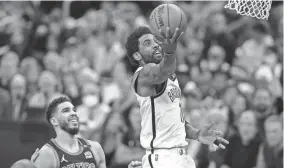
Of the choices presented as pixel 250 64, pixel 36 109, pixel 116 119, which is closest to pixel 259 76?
pixel 250 64

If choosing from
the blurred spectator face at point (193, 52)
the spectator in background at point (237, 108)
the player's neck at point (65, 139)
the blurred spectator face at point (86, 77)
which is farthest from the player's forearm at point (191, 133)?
the blurred spectator face at point (193, 52)

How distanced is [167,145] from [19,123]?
11.4 ft

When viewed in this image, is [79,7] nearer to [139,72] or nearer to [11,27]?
[11,27]

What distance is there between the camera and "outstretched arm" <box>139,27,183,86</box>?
4277mm

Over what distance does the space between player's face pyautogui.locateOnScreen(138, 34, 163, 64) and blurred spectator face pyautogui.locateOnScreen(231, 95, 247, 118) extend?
11.5 ft

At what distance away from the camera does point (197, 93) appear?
29.1 ft

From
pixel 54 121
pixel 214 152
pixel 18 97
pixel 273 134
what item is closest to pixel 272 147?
pixel 273 134

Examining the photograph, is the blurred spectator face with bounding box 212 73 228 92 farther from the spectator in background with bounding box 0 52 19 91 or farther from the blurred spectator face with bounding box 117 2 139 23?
the spectator in background with bounding box 0 52 19 91

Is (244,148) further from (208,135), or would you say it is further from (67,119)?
(67,119)

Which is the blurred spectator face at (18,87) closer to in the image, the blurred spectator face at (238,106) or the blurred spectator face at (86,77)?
the blurred spectator face at (86,77)

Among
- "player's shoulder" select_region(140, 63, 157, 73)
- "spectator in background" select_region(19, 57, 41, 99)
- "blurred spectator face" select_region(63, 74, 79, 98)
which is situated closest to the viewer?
"player's shoulder" select_region(140, 63, 157, 73)

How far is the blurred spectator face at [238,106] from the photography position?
8.34 metres

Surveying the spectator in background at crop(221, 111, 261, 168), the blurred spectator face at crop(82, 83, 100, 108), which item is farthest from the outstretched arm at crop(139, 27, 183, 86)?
the blurred spectator face at crop(82, 83, 100, 108)

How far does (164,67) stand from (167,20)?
0.39m
